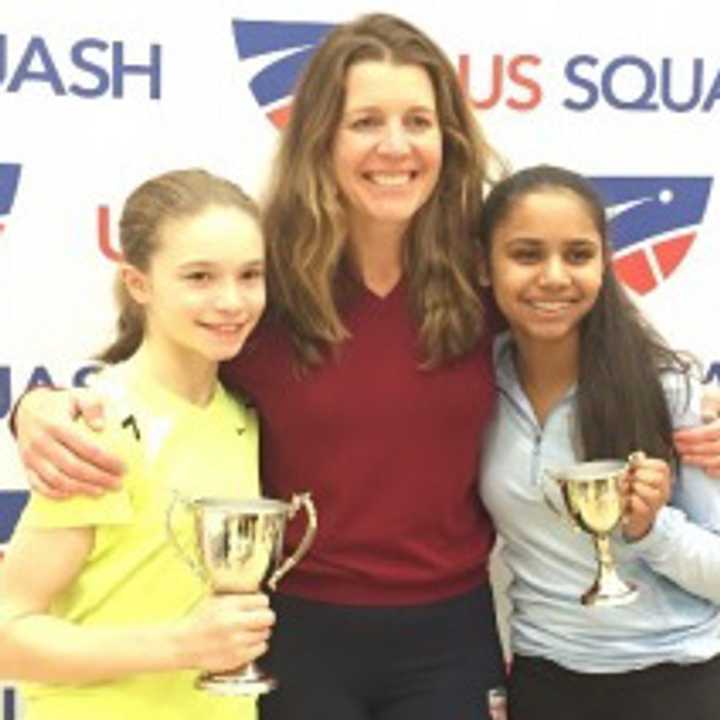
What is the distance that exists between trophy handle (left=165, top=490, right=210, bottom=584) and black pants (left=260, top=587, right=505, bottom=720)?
303 mm

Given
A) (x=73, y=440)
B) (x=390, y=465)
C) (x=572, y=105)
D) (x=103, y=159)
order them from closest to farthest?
(x=73, y=440) < (x=390, y=465) < (x=103, y=159) < (x=572, y=105)

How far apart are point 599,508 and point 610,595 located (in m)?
0.12

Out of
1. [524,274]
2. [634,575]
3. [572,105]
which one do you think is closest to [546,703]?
[634,575]

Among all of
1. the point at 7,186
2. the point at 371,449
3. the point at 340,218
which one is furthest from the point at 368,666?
the point at 7,186

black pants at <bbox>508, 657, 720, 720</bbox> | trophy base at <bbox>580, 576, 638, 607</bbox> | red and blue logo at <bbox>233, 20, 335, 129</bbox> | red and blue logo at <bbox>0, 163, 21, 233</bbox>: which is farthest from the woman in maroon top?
red and blue logo at <bbox>0, 163, 21, 233</bbox>

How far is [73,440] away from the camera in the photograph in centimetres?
163

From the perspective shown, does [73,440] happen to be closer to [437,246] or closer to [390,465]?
[390,465]

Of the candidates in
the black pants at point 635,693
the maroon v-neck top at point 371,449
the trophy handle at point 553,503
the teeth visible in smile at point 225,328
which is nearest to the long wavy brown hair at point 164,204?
the teeth visible in smile at point 225,328

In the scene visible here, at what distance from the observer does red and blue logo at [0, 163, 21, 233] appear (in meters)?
2.22

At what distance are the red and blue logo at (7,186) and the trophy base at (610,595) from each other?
112cm

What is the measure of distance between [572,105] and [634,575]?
0.88m

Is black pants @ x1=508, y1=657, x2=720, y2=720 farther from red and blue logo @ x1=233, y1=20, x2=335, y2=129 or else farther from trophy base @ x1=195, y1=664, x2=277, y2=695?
red and blue logo @ x1=233, y1=20, x2=335, y2=129

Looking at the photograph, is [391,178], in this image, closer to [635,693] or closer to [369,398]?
[369,398]

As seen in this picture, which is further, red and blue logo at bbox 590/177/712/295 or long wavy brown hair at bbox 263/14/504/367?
red and blue logo at bbox 590/177/712/295
